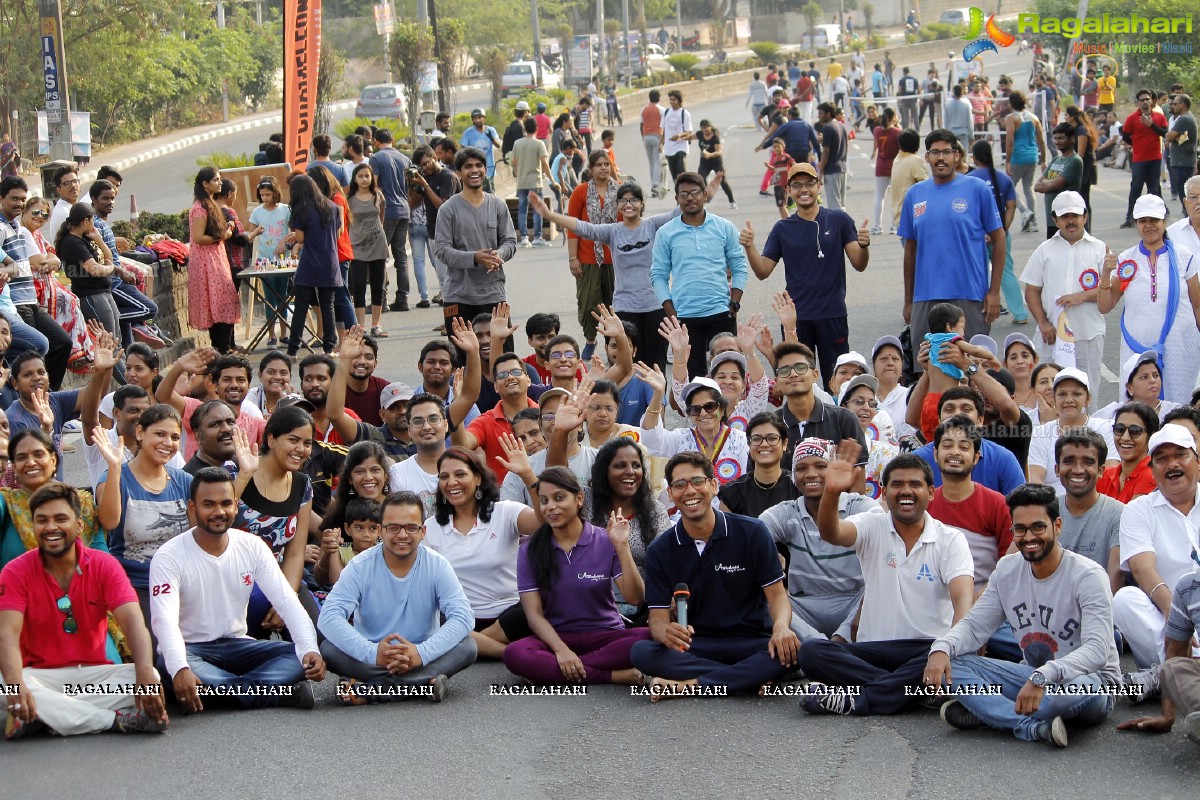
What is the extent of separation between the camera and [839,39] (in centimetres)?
8681

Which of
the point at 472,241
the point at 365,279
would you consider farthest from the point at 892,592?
the point at 365,279

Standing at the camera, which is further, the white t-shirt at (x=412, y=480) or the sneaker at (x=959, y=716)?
the white t-shirt at (x=412, y=480)

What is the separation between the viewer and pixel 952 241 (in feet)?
35.8

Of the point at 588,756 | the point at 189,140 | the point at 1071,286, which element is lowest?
the point at 588,756

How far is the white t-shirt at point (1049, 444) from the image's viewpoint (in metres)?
8.73

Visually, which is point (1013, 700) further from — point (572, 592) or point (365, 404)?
point (365, 404)

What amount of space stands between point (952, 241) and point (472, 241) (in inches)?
159

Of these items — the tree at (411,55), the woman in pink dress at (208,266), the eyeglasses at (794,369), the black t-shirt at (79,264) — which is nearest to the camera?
the eyeglasses at (794,369)

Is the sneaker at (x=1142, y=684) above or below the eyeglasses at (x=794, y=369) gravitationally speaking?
below

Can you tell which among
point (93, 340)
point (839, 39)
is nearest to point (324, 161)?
point (93, 340)

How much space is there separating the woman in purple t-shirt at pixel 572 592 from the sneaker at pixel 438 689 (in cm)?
39

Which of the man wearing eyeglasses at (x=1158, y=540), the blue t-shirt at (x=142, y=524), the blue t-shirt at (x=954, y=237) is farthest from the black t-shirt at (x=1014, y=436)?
the blue t-shirt at (x=142, y=524)

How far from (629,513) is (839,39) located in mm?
82609

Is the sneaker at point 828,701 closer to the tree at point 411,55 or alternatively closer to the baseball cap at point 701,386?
the baseball cap at point 701,386
